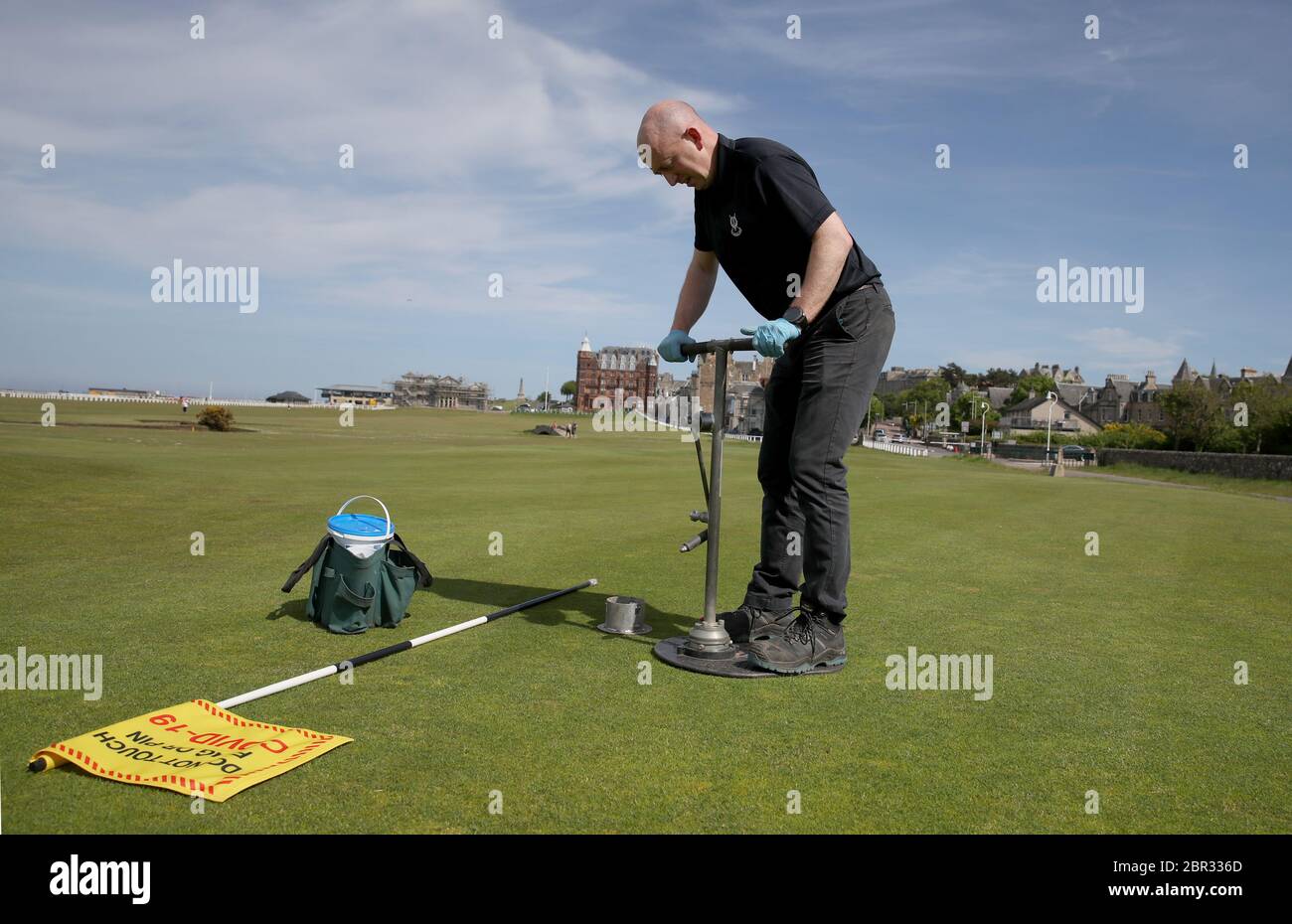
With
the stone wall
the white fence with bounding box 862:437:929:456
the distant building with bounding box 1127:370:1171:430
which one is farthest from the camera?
the distant building with bounding box 1127:370:1171:430

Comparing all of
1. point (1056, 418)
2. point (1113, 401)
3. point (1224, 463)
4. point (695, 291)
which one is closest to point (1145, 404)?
point (1113, 401)

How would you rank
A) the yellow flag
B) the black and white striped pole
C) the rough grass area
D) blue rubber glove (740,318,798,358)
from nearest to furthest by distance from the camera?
the yellow flag < the black and white striped pole < blue rubber glove (740,318,798,358) < the rough grass area

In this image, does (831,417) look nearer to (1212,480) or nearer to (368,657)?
(368,657)

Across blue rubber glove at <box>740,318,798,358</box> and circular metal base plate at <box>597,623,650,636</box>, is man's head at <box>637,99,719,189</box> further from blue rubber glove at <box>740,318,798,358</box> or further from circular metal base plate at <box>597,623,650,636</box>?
circular metal base plate at <box>597,623,650,636</box>

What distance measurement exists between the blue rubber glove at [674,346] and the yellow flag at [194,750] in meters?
3.43

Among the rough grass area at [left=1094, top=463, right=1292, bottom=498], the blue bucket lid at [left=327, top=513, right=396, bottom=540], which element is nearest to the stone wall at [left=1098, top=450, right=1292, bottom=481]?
the rough grass area at [left=1094, top=463, right=1292, bottom=498]

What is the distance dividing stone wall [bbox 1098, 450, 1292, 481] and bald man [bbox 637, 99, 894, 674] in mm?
53471

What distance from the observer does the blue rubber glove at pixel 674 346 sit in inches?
236

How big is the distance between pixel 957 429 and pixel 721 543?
18371cm

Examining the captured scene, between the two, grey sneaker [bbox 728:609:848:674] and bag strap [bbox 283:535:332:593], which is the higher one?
bag strap [bbox 283:535:332:593]

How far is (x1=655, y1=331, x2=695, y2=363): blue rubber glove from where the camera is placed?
6.00 m

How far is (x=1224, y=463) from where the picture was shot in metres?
53.4

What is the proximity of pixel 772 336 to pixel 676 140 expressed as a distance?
4.87 ft
